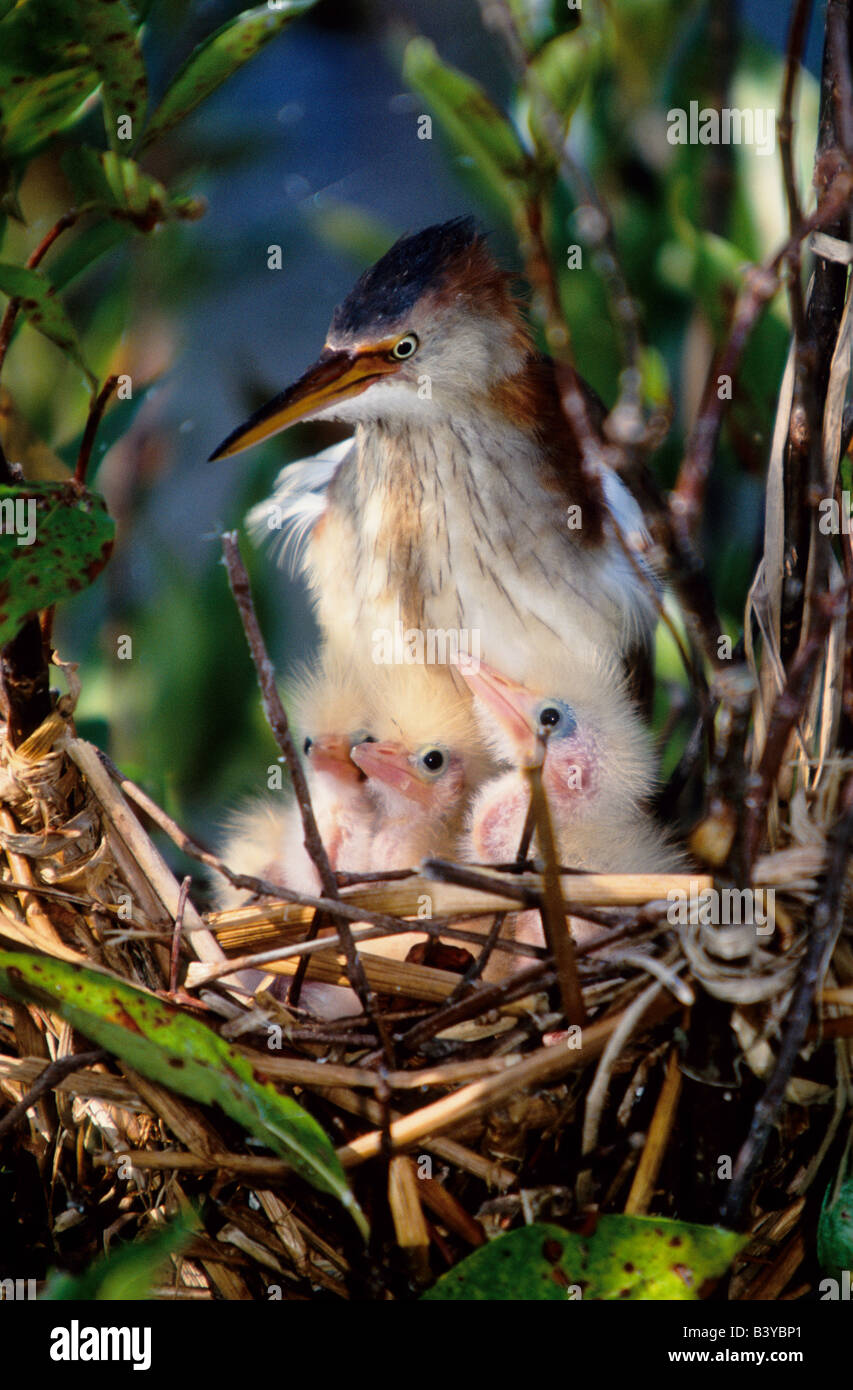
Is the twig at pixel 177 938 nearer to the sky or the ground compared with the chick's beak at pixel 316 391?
nearer to the ground

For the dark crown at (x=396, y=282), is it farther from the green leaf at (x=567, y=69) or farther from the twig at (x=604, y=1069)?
the twig at (x=604, y=1069)

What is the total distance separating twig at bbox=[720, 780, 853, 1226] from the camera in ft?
2.25

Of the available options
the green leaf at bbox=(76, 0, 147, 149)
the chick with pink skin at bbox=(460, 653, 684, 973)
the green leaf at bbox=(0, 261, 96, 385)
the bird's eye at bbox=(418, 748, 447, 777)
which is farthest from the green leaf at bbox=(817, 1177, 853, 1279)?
the green leaf at bbox=(76, 0, 147, 149)

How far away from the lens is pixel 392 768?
1.21m

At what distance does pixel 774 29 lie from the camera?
1389mm

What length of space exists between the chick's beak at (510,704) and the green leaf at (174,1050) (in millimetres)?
473

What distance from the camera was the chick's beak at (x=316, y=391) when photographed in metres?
1.13

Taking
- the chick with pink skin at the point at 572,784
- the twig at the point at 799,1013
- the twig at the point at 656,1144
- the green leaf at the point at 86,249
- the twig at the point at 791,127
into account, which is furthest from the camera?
the chick with pink skin at the point at 572,784

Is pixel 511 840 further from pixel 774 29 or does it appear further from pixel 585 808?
pixel 774 29

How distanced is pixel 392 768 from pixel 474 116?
1.98 ft

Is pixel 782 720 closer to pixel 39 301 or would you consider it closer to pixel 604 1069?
pixel 604 1069

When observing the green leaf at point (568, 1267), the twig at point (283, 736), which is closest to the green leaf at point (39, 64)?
the twig at point (283, 736)

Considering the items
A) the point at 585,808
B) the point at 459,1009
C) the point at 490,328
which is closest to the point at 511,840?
the point at 585,808

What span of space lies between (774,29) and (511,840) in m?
0.97
